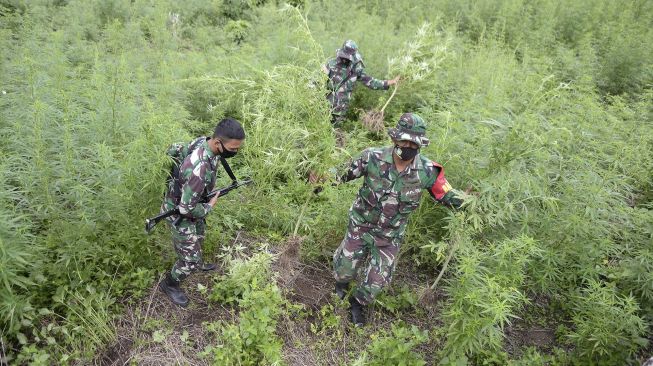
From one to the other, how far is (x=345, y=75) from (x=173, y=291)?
162 inches

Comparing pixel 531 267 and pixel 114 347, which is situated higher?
pixel 531 267

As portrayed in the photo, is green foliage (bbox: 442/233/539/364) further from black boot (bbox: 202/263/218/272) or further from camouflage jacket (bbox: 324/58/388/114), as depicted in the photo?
camouflage jacket (bbox: 324/58/388/114)

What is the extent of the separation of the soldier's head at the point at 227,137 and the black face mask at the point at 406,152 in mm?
1283

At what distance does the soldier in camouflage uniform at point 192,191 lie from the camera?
355 centimetres

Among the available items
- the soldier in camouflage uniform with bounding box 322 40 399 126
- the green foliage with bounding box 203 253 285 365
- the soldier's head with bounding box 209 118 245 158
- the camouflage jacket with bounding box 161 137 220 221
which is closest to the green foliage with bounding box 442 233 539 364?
the green foliage with bounding box 203 253 285 365

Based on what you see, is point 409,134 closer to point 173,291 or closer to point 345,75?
point 173,291

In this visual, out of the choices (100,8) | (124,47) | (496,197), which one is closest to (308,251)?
(496,197)

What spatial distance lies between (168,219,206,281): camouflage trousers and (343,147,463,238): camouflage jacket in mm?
1428

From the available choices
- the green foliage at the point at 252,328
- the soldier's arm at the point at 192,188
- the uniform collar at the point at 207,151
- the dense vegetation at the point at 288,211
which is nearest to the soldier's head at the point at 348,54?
the dense vegetation at the point at 288,211

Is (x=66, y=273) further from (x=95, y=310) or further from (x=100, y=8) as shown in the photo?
(x=100, y=8)

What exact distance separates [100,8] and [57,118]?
5317 mm

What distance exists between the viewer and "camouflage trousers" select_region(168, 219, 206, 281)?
151 inches

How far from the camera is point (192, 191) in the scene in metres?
3.55

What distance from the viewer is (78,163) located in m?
3.81
